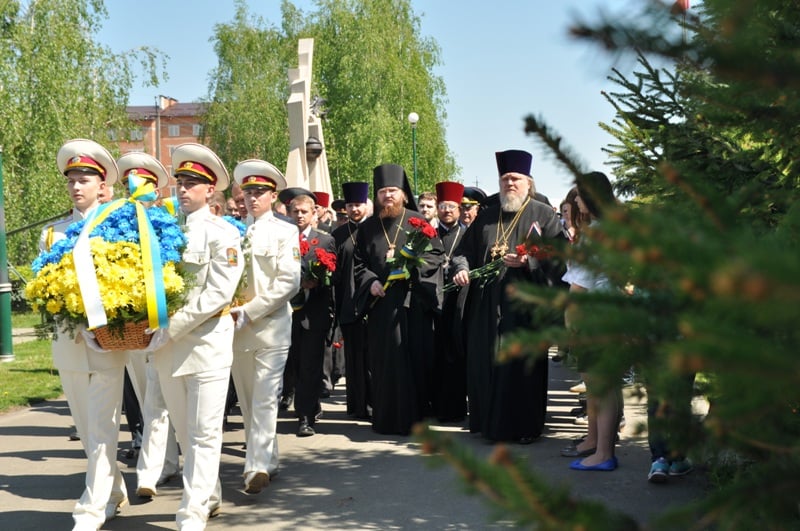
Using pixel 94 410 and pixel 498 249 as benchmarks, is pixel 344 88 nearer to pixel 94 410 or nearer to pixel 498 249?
pixel 498 249

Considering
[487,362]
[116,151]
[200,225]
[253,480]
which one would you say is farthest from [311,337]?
[116,151]

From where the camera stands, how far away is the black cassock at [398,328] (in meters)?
8.70

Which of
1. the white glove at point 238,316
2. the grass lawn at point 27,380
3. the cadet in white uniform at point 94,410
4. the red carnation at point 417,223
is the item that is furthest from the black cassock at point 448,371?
the grass lawn at point 27,380

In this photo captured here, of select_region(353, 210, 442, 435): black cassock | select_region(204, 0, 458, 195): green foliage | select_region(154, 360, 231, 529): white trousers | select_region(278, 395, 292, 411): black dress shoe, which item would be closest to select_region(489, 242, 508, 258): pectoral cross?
select_region(353, 210, 442, 435): black cassock

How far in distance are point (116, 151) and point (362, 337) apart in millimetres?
18439

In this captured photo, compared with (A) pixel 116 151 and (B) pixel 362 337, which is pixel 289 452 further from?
(A) pixel 116 151

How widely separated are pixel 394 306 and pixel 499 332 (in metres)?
1.18

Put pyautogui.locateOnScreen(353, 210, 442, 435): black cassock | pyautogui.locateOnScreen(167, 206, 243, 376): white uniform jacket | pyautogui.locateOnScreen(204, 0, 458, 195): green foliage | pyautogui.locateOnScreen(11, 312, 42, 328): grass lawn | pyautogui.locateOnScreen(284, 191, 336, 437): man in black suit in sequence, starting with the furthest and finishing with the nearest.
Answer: pyautogui.locateOnScreen(204, 0, 458, 195): green foliage < pyautogui.locateOnScreen(11, 312, 42, 328): grass lawn < pyautogui.locateOnScreen(353, 210, 442, 435): black cassock < pyautogui.locateOnScreen(284, 191, 336, 437): man in black suit < pyautogui.locateOnScreen(167, 206, 243, 376): white uniform jacket

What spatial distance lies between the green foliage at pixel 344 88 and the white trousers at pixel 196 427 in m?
31.5

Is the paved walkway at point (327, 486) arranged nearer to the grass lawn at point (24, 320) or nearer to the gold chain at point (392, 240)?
the gold chain at point (392, 240)

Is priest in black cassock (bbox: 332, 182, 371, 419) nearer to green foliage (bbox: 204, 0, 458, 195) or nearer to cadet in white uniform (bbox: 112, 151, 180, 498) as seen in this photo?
cadet in white uniform (bbox: 112, 151, 180, 498)

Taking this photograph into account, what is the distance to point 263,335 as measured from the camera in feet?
21.7

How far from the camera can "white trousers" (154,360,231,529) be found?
5156 millimetres

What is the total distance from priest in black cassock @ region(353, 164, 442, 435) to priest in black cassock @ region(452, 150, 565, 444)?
0.47 meters
